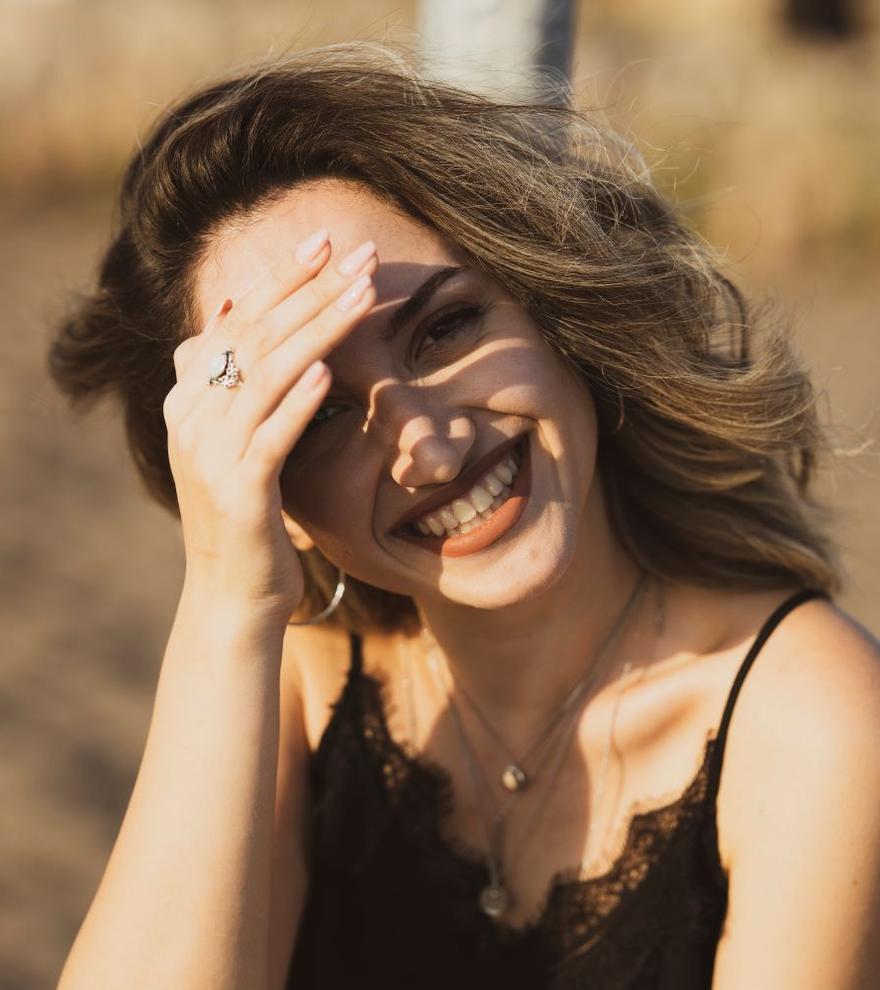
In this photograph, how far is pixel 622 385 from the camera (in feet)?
8.47

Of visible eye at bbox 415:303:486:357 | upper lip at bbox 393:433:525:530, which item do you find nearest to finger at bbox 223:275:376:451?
visible eye at bbox 415:303:486:357

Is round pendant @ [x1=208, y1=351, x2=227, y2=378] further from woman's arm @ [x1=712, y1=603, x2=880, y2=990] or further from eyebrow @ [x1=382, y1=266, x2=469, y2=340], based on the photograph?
woman's arm @ [x1=712, y1=603, x2=880, y2=990]

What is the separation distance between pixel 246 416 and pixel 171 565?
15.6 feet

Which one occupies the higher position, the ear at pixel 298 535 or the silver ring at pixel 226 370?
the silver ring at pixel 226 370

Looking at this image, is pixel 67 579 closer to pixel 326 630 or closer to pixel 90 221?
pixel 326 630

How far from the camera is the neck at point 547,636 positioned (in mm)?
2699

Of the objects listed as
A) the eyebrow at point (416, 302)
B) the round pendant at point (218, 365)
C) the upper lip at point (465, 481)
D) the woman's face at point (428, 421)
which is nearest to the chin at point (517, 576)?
the woman's face at point (428, 421)

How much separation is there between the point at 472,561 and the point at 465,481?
0.14m

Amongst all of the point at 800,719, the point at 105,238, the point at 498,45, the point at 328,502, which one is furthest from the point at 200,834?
the point at 105,238

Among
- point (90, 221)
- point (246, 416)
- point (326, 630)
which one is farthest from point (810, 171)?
point (246, 416)

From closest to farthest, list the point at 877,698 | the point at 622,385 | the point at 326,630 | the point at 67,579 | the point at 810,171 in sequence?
the point at 877,698 → the point at 622,385 → the point at 326,630 → the point at 67,579 → the point at 810,171

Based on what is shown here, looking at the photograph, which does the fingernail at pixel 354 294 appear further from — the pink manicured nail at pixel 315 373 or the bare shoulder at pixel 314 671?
the bare shoulder at pixel 314 671

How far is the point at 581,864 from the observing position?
8.75ft

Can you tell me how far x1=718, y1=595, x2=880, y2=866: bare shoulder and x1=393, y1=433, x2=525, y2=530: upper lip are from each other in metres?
0.66
